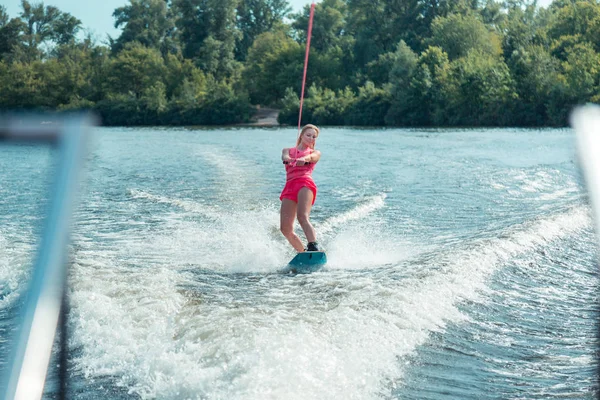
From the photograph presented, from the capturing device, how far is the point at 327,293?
20.0 feet

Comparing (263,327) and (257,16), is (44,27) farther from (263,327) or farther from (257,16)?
(263,327)

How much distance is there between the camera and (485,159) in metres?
21.2

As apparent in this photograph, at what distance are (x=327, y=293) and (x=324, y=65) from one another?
6184 cm

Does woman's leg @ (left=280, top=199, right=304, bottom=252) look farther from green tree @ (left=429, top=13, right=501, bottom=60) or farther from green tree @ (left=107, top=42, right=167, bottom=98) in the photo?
green tree @ (left=107, top=42, right=167, bottom=98)

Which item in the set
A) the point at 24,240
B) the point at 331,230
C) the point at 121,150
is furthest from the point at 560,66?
the point at 24,240

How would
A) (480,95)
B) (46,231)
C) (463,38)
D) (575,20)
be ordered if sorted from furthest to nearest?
(463,38), (575,20), (480,95), (46,231)

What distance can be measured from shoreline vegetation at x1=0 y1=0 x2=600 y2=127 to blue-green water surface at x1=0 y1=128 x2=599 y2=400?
72.6 ft

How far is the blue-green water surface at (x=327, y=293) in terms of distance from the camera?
13.5 feet

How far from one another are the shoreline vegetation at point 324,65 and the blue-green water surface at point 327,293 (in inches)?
871

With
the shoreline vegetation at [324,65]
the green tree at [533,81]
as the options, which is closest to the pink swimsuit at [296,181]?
the shoreline vegetation at [324,65]

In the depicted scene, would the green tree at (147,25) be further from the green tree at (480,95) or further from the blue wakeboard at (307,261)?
the blue wakeboard at (307,261)

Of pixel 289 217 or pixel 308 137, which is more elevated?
pixel 308 137

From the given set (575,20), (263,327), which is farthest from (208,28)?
(263,327)

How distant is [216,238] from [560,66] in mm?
40597
